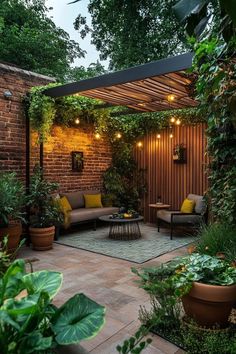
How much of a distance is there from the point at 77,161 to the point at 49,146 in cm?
95

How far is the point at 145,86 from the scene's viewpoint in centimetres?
486

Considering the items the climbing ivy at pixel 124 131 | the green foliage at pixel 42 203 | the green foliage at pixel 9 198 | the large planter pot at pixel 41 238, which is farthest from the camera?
the climbing ivy at pixel 124 131

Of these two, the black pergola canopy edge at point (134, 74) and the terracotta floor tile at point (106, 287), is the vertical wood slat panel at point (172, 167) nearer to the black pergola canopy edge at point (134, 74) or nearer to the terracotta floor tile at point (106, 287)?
the terracotta floor tile at point (106, 287)

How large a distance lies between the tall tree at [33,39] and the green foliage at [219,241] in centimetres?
933

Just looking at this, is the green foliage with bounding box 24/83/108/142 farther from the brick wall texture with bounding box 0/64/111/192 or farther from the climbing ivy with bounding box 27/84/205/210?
the brick wall texture with bounding box 0/64/111/192

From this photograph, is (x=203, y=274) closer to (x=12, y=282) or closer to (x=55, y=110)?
(x=12, y=282)

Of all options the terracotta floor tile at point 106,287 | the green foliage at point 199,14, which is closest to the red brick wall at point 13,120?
the terracotta floor tile at point 106,287

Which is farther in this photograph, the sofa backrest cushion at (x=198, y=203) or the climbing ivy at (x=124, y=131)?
the climbing ivy at (x=124, y=131)

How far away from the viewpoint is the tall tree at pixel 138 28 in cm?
920

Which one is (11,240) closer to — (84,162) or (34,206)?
(34,206)

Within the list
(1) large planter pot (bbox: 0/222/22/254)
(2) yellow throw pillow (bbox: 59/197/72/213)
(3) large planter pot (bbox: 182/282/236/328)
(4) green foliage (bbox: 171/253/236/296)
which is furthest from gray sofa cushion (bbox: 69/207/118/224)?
(3) large planter pot (bbox: 182/282/236/328)

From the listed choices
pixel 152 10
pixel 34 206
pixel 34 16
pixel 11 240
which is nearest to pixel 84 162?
pixel 34 206

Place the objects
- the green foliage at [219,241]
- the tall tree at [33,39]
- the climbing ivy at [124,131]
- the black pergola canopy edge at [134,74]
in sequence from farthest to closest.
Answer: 1. the tall tree at [33,39]
2. the climbing ivy at [124,131]
3. the black pergola canopy edge at [134,74]
4. the green foliage at [219,241]

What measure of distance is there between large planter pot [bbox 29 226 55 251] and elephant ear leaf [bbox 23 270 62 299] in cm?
345
